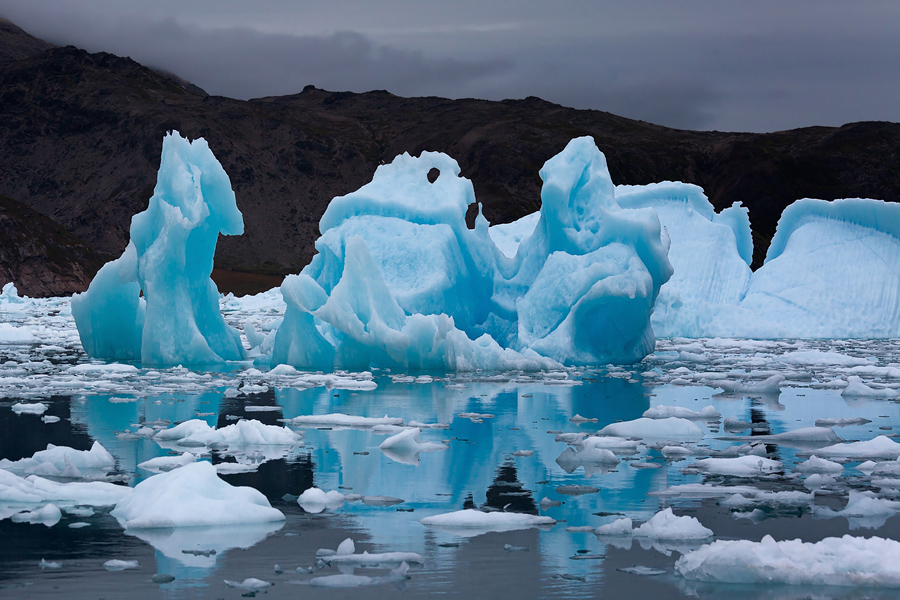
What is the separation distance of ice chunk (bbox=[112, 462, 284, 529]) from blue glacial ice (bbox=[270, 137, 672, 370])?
33.8ft

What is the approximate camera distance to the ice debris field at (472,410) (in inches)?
205

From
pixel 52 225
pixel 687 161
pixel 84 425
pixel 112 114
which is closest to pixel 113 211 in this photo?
pixel 112 114

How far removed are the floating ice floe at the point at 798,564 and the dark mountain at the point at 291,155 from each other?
105683 millimetres

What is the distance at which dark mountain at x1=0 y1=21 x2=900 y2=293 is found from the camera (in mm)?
118438

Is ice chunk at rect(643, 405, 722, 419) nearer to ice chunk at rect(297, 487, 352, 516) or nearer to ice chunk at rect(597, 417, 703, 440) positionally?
ice chunk at rect(597, 417, 703, 440)

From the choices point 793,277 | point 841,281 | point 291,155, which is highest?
point 291,155

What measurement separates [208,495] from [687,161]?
5081 inches

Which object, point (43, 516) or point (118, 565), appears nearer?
point (118, 565)

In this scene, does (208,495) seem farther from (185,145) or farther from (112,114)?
(112,114)

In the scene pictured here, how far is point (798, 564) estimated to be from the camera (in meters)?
4.91

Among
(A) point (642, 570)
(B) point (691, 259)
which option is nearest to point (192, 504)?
(A) point (642, 570)

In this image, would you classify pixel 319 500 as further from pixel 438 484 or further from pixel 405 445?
pixel 405 445

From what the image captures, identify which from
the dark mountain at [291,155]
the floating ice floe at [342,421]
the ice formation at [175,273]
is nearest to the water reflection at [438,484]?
the floating ice floe at [342,421]

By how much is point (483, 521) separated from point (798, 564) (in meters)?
1.89
